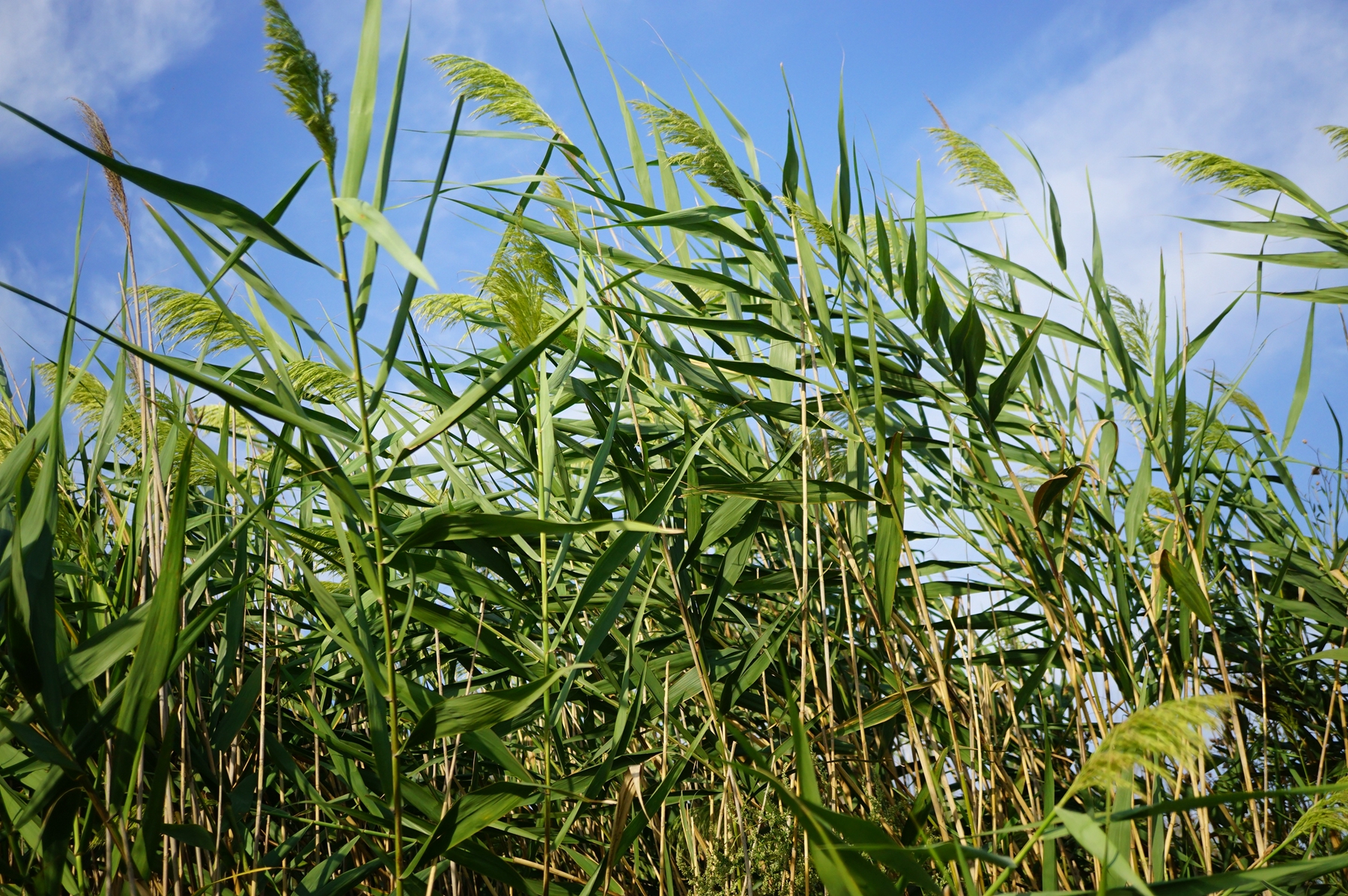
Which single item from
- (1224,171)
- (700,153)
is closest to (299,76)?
(700,153)

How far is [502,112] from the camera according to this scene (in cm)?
175

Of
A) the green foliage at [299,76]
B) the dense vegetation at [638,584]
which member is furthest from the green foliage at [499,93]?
the green foliage at [299,76]

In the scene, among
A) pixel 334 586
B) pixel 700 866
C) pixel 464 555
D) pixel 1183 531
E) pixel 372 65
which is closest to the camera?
pixel 372 65

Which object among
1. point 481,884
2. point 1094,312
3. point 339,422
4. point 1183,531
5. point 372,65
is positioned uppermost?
point 1094,312

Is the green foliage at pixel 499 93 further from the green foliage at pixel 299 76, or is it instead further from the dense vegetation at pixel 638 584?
the green foliage at pixel 299 76

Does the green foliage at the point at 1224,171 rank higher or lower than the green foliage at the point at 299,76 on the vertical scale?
higher

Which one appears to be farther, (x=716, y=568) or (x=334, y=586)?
(x=334, y=586)

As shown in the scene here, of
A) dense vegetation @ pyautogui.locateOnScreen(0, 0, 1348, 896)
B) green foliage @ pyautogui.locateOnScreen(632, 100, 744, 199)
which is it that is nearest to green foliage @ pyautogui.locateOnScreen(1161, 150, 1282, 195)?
dense vegetation @ pyautogui.locateOnScreen(0, 0, 1348, 896)

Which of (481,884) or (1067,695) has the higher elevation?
(1067,695)

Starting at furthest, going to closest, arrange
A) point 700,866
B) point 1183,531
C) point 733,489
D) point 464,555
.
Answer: point 700,866 < point 464,555 < point 1183,531 < point 733,489

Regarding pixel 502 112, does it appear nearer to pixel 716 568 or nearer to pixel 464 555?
pixel 464 555

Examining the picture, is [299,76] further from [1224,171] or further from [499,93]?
[1224,171]

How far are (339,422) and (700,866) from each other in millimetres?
1283

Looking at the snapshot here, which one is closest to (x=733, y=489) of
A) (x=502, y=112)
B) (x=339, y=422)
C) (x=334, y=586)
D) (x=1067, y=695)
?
(x=339, y=422)
